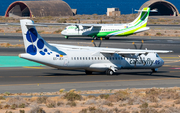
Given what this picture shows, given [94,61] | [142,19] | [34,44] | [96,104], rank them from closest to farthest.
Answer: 1. [96,104]
2. [34,44]
3. [94,61]
4. [142,19]

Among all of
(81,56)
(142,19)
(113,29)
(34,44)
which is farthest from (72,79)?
(142,19)

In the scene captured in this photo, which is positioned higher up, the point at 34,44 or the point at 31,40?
the point at 31,40

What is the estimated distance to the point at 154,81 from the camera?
96.8 ft

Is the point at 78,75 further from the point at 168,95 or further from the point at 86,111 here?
the point at 86,111

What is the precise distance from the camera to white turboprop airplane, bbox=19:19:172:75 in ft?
94.2

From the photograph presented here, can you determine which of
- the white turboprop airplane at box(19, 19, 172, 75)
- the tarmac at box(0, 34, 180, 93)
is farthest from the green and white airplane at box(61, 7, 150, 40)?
the white turboprop airplane at box(19, 19, 172, 75)

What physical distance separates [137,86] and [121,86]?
4.50 feet

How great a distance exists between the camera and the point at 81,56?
3100 cm

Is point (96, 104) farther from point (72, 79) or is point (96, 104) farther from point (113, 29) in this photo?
point (113, 29)

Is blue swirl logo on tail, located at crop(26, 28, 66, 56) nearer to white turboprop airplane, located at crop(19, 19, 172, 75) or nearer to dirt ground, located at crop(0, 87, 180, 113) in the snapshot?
white turboprop airplane, located at crop(19, 19, 172, 75)

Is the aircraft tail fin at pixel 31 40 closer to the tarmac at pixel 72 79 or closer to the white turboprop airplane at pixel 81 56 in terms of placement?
the white turboprop airplane at pixel 81 56

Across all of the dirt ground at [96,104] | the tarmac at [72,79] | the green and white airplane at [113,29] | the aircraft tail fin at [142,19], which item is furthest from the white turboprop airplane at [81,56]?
the aircraft tail fin at [142,19]

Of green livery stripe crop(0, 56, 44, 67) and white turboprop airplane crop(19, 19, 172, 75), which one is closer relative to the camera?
white turboprop airplane crop(19, 19, 172, 75)

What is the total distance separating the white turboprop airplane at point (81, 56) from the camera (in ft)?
94.2
